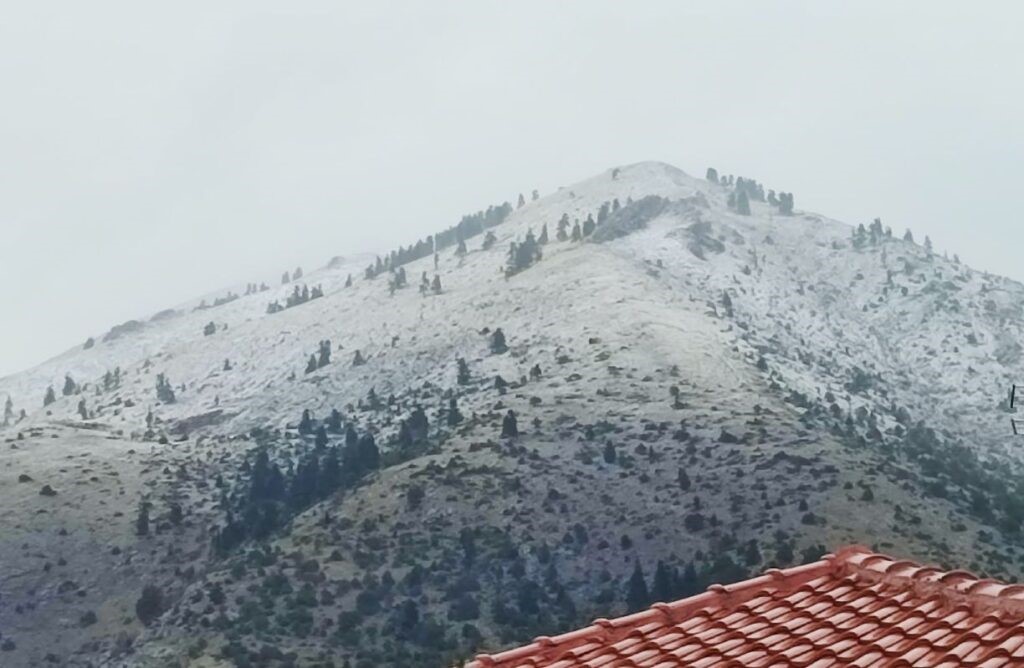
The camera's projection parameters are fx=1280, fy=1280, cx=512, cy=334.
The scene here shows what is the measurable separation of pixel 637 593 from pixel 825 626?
5734cm

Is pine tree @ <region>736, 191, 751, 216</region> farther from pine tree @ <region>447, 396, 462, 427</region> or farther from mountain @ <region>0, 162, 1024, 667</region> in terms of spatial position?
pine tree @ <region>447, 396, 462, 427</region>

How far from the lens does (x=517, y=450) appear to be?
8112 cm

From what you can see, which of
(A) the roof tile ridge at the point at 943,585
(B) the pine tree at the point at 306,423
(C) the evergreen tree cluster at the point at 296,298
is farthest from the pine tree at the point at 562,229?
(A) the roof tile ridge at the point at 943,585

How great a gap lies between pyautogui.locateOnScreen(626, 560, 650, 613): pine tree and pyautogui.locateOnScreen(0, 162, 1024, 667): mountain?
0.58 feet

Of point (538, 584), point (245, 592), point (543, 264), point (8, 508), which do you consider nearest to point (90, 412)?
point (8, 508)

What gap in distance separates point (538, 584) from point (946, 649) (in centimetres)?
6223

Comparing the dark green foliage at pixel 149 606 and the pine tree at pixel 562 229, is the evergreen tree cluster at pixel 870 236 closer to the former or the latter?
the pine tree at pixel 562 229

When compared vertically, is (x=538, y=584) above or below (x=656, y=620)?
below

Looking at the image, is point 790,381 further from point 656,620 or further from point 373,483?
point 656,620

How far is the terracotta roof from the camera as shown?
24.0 ft

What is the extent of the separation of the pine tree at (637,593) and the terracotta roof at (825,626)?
5493 centimetres

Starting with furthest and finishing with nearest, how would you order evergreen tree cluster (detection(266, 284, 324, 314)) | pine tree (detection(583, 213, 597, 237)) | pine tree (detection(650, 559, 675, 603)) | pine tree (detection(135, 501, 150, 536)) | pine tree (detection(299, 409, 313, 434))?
1. evergreen tree cluster (detection(266, 284, 324, 314))
2. pine tree (detection(583, 213, 597, 237))
3. pine tree (detection(299, 409, 313, 434))
4. pine tree (detection(135, 501, 150, 536))
5. pine tree (detection(650, 559, 675, 603))

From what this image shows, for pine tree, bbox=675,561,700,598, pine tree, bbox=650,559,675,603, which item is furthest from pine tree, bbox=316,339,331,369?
pine tree, bbox=675,561,700,598

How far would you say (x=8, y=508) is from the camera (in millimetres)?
83438
